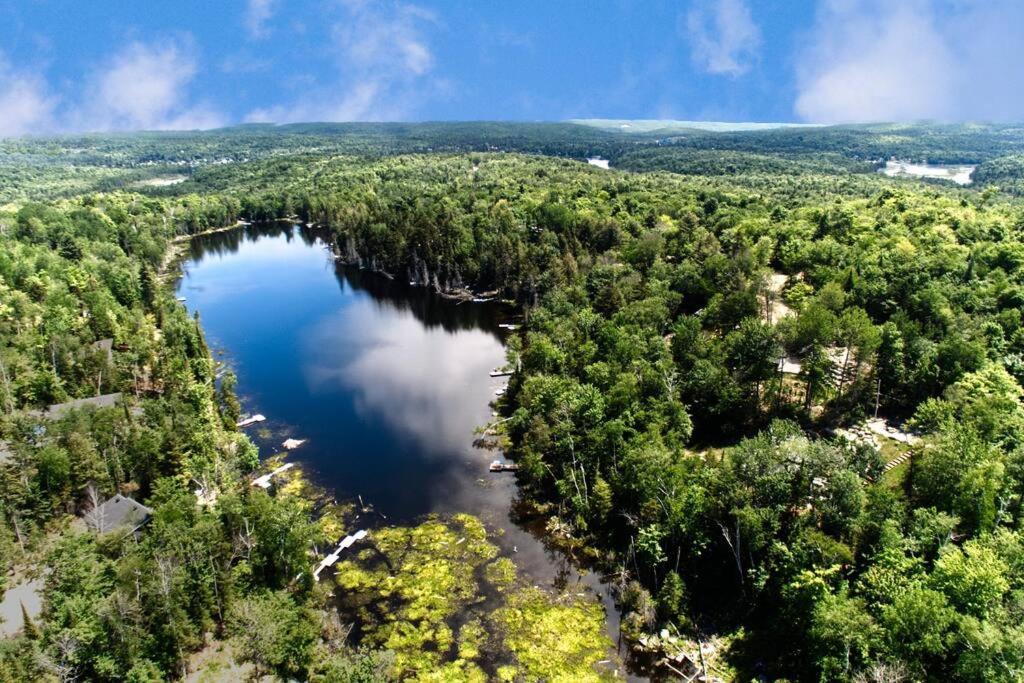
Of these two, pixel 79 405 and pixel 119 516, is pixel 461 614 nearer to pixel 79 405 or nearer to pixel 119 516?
pixel 119 516

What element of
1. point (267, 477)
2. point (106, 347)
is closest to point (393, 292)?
point (106, 347)

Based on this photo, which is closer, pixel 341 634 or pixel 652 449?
pixel 341 634

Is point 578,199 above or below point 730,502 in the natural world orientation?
above

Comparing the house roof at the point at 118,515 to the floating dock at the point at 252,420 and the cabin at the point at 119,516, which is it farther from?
the floating dock at the point at 252,420

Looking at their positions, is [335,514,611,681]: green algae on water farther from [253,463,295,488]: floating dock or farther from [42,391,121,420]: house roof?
[42,391,121,420]: house roof

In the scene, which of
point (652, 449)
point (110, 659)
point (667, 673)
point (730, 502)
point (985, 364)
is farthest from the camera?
point (985, 364)

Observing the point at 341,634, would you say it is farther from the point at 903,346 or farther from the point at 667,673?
the point at 903,346

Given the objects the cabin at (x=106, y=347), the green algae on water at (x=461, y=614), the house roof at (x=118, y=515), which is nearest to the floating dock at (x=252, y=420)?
the cabin at (x=106, y=347)

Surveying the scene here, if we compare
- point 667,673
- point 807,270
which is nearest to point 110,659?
point 667,673
